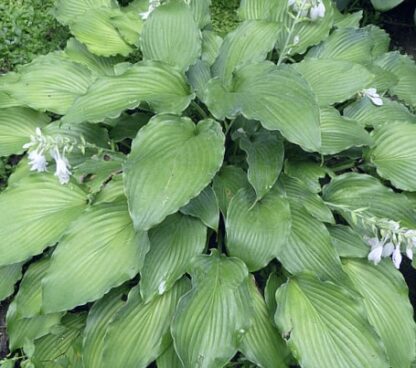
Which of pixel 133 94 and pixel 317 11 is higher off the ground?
pixel 317 11

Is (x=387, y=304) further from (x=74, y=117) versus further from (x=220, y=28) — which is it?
(x=220, y=28)

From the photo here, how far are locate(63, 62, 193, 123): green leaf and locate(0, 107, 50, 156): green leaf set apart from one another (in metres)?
0.57

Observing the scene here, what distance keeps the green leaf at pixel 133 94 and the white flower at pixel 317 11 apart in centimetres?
69

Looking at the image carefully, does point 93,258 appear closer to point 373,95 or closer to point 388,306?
point 388,306

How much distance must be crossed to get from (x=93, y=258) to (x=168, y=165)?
0.45m

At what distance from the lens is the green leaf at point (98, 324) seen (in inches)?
81.1

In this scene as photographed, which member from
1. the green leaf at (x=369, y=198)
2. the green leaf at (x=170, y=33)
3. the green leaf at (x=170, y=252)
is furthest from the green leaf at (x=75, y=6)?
the green leaf at (x=369, y=198)

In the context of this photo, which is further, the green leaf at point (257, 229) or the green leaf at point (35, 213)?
the green leaf at point (35, 213)

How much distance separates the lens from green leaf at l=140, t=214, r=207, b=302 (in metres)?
2.01

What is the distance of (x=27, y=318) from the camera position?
220cm

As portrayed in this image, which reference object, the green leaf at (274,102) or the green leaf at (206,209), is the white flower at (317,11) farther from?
the green leaf at (206,209)

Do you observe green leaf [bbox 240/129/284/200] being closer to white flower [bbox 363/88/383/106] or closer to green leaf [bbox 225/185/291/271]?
green leaf [bbox 225/185/291/271]

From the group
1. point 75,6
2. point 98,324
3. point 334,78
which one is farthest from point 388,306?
point 75,6

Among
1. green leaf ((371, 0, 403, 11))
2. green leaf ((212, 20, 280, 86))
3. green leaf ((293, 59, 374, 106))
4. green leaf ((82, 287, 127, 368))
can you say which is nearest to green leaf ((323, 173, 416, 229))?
green leaf ((293, 59, 374, 106))
